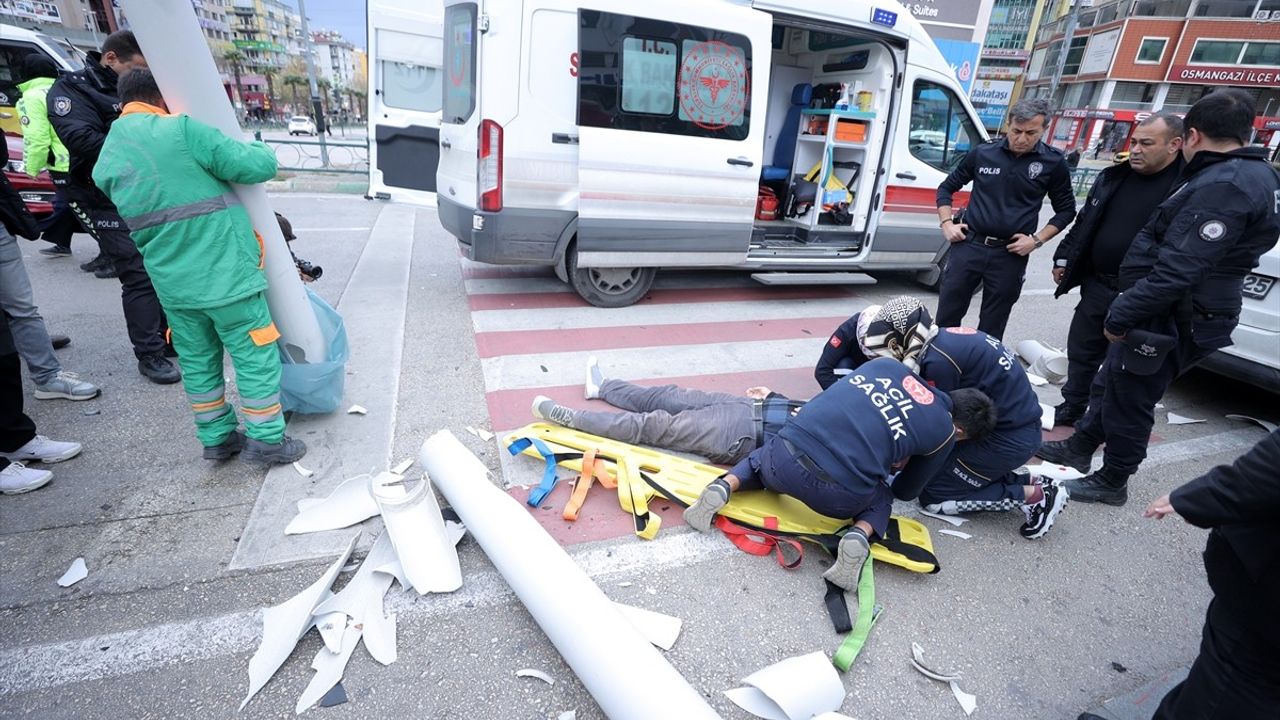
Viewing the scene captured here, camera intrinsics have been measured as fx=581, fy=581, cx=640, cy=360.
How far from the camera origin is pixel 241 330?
8.86 ft

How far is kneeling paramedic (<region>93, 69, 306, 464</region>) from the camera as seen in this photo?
240 cm

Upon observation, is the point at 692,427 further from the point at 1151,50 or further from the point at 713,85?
the point at 1151,50

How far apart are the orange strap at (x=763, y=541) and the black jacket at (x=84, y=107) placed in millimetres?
4206

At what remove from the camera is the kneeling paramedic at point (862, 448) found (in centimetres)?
238

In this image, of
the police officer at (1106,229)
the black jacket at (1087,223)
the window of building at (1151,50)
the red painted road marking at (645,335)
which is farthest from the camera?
the window of building at (1151,50)

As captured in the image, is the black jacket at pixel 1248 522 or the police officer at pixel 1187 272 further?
the police officer at pixel 1187 272

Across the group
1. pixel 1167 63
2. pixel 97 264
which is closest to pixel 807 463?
pixel 97 264

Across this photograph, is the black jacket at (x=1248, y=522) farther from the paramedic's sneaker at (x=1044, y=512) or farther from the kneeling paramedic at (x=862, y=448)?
the paramedic's sneaker at (x=1044, y=512)

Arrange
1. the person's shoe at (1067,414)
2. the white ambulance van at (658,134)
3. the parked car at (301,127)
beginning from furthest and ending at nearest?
the parked car at (301,127) < the white ambulance van at (658,134) < the person's shoe at (1067,414)

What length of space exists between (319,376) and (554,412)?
1287 mm

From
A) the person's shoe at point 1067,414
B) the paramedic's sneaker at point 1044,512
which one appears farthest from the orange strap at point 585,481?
the person's shoe at point 1067,414

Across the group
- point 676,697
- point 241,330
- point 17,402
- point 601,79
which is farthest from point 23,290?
point 676,697

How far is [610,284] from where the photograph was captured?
5.34m

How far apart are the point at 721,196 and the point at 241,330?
12.3 ft
